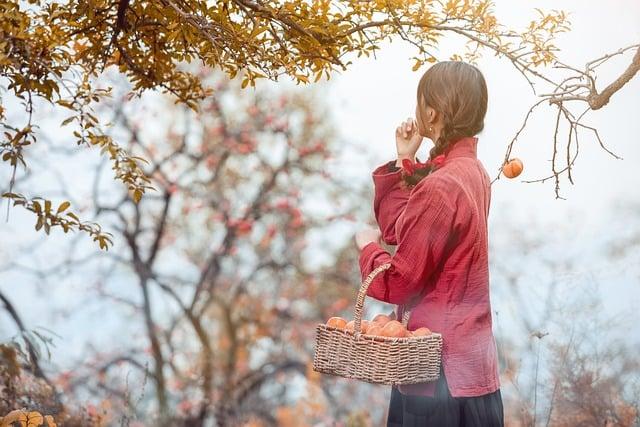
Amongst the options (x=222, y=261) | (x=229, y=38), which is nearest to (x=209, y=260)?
(x=222, y=261)

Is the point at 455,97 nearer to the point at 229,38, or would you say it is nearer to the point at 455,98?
the point at 455,98

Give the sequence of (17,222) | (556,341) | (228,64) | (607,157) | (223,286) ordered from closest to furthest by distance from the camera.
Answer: (228,64) → (556,341) → (607,157) → (17,222) → (223,286)

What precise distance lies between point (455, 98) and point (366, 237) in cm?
38

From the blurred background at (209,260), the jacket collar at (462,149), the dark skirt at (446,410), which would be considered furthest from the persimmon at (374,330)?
the blurred background at (209,260)

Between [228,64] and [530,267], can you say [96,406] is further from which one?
[228,64]

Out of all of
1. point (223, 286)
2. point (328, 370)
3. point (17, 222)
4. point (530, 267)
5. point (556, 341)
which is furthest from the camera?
point (223, 286)

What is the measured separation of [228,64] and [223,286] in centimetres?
268

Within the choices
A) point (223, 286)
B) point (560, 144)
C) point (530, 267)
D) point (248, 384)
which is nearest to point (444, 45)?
point (560, 144)

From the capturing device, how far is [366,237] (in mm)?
1981

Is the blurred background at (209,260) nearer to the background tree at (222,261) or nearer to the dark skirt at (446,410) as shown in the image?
the background tree at (222,261)

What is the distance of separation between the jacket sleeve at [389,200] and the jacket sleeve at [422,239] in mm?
160

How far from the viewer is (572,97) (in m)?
2.24

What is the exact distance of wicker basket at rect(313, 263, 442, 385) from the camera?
1.74 m

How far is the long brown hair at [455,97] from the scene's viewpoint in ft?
6.25
